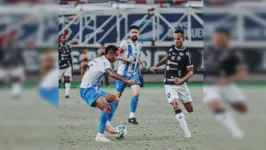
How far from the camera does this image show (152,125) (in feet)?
13.4

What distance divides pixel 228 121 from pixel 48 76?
540 mm


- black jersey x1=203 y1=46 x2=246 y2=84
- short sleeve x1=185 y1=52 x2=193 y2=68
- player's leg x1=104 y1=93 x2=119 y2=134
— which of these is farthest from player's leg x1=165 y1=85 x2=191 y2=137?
black jersey x1=203 y1=46 x2=246 y2=84

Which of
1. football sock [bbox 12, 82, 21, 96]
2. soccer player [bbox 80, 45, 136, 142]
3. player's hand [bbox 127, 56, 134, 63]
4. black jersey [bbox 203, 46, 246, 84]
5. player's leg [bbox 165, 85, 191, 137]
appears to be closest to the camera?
black jersey [bbox 203, 46, 246, 84]

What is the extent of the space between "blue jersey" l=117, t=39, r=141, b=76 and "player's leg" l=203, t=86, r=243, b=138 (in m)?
2.62

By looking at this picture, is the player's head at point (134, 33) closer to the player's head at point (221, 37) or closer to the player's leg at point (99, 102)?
the player's leg at point (99, 102)

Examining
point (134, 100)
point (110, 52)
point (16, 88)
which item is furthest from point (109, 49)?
point (16, 88)

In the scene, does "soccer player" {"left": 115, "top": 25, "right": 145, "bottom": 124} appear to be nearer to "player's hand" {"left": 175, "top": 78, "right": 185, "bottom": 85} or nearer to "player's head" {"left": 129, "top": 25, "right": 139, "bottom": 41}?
"player's head" {"left": 129, "top": 25, "right": 139, "bottom": 41}

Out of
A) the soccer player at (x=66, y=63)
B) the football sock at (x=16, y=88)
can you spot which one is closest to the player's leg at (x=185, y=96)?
the soccer player at (x=66, y=63)

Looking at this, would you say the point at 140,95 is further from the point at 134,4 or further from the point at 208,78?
the point at 208,78

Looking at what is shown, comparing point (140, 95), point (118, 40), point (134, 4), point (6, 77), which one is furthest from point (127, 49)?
point (6, 77)

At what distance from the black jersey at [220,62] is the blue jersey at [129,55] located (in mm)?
2700

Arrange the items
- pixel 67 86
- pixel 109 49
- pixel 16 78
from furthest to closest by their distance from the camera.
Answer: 1. pixel 67 86
2. pixel 109 49
3. pixel 16 78

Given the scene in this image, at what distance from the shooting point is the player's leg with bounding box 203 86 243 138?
149 centimetres

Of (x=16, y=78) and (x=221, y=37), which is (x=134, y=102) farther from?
(x=221, y=37)
